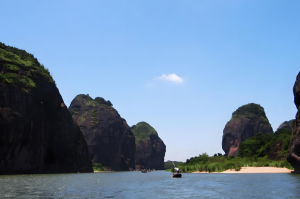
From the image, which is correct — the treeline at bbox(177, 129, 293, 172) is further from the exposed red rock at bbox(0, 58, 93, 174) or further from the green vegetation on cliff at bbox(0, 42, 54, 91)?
the green vegetation on cliff at bbox(0, 42, 54, 91)

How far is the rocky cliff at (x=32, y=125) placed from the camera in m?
88.9

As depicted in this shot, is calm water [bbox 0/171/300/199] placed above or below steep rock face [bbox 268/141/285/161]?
below

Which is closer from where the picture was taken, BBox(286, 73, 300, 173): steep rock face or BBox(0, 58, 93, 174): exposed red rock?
BBox(286, 73, 300, 173): steep rock face

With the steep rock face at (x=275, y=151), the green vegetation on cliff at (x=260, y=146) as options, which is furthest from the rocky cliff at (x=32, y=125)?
the steep rock face at (x=275, y=151)

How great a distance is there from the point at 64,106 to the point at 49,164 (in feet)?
76.9

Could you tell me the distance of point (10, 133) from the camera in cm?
8794

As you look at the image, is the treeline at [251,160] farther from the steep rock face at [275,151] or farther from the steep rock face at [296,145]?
the steep rock face at [296,145]

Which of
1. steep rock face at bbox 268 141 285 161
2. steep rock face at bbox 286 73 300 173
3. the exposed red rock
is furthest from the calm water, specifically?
steep rock face at bbox 268 141 285 161

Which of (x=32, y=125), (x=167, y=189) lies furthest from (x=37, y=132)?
(x=167, y=189)

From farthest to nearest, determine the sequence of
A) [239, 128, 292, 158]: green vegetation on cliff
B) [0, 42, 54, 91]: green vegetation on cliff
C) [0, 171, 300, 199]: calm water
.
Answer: [239, 128, 292, 158]: green vegetation on cliff < [0, 42, 54, 91]: green vegetation on cliff < [0, 171, 300, 199]: calm water

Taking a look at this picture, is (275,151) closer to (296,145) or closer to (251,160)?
(251,160)

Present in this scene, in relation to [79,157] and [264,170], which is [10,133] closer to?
[79,157]

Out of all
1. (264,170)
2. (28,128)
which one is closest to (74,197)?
(264,170)

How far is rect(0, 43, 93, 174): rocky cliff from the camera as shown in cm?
8889
